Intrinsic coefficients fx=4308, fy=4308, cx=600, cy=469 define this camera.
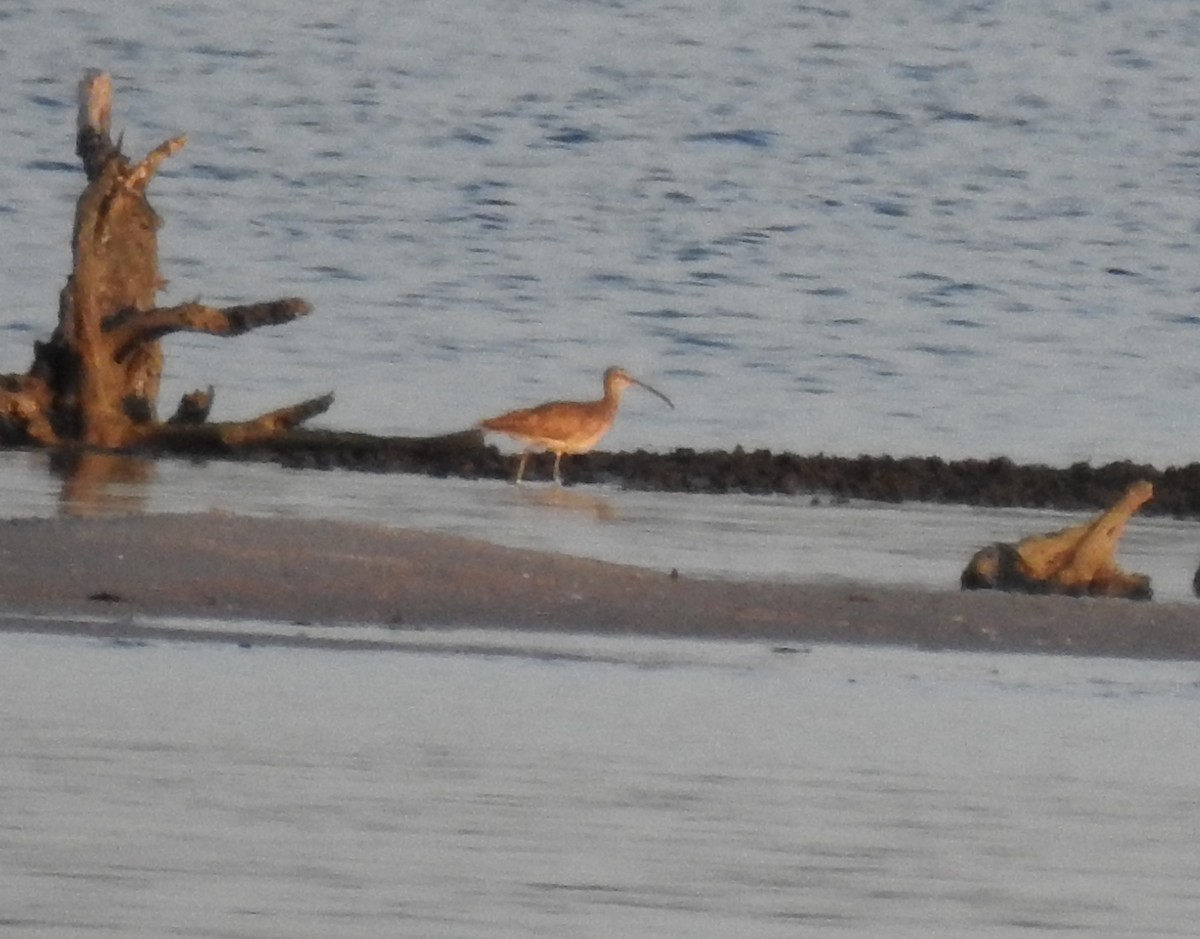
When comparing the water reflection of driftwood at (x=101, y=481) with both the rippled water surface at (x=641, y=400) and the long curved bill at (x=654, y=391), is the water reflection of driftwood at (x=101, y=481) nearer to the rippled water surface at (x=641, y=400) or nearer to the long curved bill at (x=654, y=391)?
the rippled water surface at (x=641, y=400)

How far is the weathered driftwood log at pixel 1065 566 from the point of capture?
674 inches

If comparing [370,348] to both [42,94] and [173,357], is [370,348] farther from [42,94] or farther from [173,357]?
[42,94]

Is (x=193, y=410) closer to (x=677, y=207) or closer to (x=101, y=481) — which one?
(x=101, y=481)

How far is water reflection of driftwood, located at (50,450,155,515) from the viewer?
63.3 ft

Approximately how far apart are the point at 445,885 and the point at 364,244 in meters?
26.0

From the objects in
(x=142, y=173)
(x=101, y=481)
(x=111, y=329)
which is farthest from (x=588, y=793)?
(x=111, y=329)

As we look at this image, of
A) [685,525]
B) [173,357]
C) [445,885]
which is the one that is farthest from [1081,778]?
[173,357]

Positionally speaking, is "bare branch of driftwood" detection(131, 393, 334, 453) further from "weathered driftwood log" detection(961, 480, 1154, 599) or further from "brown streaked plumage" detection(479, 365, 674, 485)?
"weathered driftwood log" detection(961, 480, 1154, 599)

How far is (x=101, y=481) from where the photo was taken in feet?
68.6

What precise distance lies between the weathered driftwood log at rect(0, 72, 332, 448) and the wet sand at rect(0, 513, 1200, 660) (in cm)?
527

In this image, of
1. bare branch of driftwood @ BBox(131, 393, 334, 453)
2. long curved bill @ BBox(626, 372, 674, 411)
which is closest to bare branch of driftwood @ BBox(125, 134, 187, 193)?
bare branch of driftwood @ BBox(131, 393, 334, 453)

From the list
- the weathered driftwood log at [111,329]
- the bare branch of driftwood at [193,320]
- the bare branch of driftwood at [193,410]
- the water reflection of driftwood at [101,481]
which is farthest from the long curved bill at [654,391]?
the water reflection of driftwood at [101,481]

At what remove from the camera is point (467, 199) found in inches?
1553

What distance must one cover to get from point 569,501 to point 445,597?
5633 mm
